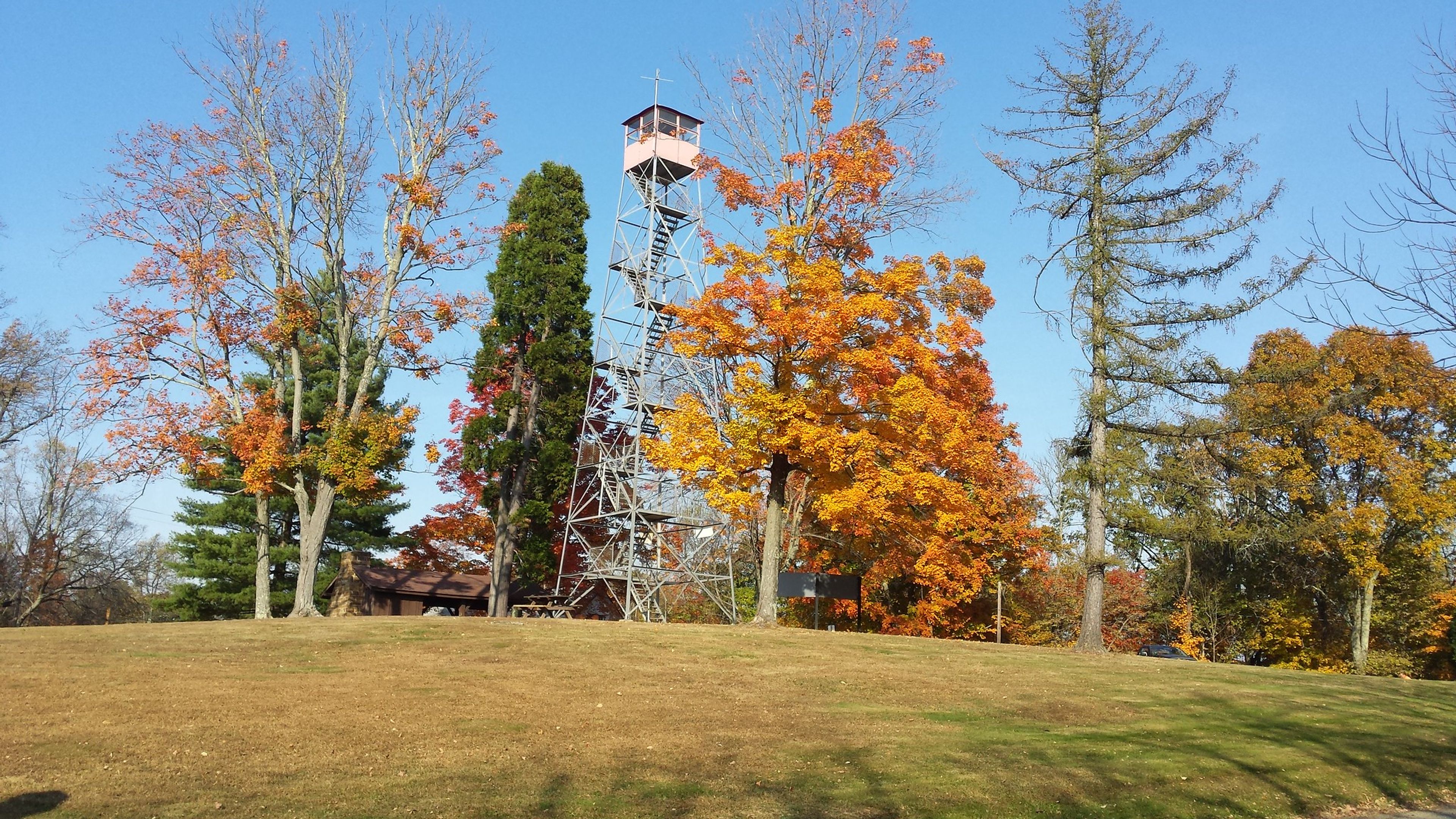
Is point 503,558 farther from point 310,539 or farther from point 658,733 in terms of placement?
point 658,733

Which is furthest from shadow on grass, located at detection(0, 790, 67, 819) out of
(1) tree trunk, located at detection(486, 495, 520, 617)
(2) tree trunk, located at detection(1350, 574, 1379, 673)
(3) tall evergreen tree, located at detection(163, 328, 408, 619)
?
(2) tree trunk, located at detection(1350, 574, 1379, 673)

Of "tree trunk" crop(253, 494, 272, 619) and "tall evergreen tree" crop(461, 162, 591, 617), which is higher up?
"tall evergreen tree" crop(461, 162, 591, 617)

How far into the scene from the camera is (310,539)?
2444cm

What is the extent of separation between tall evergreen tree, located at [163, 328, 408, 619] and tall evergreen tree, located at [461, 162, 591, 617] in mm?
4956

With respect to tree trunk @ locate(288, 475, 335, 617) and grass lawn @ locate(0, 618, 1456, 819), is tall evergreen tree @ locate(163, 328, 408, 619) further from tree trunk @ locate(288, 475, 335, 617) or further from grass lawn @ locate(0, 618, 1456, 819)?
grass lawn @ locate(0, 618, 1456, 819)

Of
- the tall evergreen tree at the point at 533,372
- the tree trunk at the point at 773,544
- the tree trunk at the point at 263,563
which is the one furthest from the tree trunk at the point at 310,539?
the tree trunk at the point at 773,544

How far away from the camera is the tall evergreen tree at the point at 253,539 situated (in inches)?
1544

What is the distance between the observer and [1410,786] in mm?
10555

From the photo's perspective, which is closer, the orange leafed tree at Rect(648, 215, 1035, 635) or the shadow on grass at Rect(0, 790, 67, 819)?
the shadow on grass at Rect(0, 790, 67, 819)

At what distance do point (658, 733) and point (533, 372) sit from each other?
2564 cm

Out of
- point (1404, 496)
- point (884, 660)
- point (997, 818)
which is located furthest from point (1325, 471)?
point (997, 818)

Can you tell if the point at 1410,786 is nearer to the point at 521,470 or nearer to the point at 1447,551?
the point at 521,470

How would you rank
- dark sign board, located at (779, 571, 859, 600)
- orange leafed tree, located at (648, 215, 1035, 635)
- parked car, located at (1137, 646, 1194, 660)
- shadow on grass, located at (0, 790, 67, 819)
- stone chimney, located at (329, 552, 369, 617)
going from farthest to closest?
stone chimney, located at (329, 552, 369, 617) < parked car, located at (1137, 646, 1194, 660) < dark sign board, located at (779, 571, 859, 600) < orange leafed tree, located at (648, 215, 1035, 635) < shadow on grass, located at (0, 790, 67, 819)

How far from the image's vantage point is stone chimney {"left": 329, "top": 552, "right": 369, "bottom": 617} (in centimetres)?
3828
